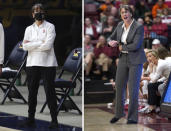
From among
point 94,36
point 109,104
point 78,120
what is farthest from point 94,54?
point 78,120

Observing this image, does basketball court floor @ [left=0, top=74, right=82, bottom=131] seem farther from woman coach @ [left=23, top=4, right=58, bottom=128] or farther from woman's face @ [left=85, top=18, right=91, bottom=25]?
woman's face @ [left=85, top=18, right=91, bottom=25]

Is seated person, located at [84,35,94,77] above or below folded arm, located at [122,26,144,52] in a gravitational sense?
below

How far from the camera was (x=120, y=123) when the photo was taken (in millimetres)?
6938

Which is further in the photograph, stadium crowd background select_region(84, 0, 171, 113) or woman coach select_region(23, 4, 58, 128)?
stadium crowd background select_region(84, 0, 171, 113)

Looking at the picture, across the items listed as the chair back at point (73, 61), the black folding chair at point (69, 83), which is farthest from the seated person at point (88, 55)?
the black folding chair at point (69, 83)

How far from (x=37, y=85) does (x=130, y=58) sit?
5.01 ft

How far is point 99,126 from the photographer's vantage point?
263 inches

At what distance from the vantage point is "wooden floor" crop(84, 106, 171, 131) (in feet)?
21.2

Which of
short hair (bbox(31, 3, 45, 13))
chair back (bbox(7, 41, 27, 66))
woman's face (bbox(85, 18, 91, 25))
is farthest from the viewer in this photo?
woman's face (bbox(85, 18, 91, 25))

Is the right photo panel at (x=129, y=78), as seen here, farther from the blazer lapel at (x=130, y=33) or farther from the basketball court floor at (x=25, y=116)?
the basketball court floor at (x=25, y=116)

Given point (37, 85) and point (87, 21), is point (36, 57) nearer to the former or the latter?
point (37, 85)

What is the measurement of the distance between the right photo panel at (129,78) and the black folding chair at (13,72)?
3.59 feet

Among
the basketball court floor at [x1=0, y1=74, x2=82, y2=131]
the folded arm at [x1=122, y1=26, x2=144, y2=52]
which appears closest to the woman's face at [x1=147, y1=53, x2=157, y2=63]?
the folded arm at [x1=122, y1=26, x2=144, y2=52]

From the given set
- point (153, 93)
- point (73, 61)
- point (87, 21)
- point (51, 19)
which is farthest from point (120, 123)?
point (87, 21)
